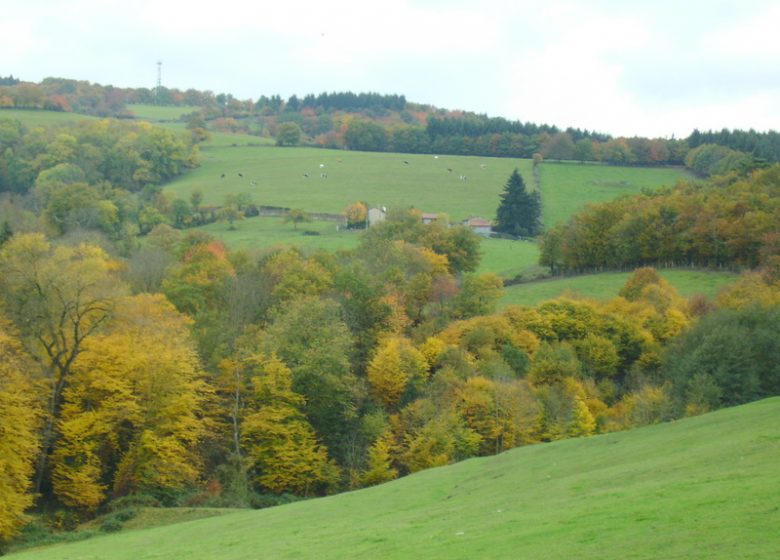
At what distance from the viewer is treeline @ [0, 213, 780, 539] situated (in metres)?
43.7

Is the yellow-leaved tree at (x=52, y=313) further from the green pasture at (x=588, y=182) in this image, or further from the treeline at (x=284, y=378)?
the green pasture at (x=588, y=182)

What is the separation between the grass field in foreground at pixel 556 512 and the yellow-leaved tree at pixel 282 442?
40.1 feet

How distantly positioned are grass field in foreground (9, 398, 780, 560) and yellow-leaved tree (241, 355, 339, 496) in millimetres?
12223

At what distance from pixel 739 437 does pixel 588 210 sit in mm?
74739

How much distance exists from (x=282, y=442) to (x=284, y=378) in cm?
377

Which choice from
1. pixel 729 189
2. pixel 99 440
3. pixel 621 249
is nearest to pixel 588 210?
pixel 621 249

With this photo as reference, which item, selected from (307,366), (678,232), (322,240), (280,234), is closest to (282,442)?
(307,366)

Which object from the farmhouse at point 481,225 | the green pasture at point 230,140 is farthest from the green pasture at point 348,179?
the green pasture at point 230,140

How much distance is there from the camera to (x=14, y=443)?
1483 inches

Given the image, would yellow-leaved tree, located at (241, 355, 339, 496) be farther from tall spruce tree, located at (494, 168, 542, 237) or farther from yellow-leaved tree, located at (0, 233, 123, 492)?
tall spruce tree, located at (494, 168, 542, 237)

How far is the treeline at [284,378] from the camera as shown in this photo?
4369cm

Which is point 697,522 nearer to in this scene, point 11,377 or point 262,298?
point 11,377

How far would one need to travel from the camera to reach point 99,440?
44.0 metres

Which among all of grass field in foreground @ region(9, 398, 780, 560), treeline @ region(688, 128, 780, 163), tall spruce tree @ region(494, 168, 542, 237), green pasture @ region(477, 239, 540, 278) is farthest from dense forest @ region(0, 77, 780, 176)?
grass field in foreground @ region(9, 398, 780, 560)
